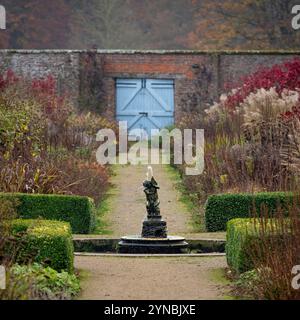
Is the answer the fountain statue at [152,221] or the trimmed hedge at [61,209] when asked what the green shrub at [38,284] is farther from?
the trimmed hedge at [61,209]

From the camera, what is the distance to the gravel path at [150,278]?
35.8ft

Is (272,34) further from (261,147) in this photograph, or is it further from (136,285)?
(136,285)

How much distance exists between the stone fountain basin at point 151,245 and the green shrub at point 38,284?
3009mm

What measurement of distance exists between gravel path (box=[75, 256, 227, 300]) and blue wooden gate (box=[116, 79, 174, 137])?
2017 centimetres

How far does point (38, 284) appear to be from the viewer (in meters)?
10.4

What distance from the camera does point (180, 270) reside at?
41.3 feet

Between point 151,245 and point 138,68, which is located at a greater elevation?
point 138,68

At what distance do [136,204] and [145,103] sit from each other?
13845 mm

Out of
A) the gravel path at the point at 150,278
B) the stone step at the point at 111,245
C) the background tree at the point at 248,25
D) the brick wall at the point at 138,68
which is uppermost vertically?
the background tree at the point at 248,25

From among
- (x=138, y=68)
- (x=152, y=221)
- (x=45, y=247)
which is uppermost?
(x=138, y=68)

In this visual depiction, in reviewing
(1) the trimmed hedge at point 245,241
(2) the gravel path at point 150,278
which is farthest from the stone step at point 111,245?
(1) the trimmed hedge at point 245,241

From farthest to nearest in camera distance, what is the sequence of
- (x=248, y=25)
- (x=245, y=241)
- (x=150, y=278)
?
(x=248, y=25)
(x=150, y=278)
(x=245, y=241)

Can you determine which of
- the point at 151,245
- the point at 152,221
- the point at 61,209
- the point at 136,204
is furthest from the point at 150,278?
the point at 136,204

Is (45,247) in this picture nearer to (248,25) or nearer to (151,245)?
(151,245)
